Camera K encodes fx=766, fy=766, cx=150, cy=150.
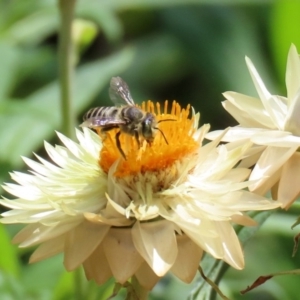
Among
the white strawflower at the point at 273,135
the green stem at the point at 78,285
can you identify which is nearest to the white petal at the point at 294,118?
the white strawflower at the point at 273,135

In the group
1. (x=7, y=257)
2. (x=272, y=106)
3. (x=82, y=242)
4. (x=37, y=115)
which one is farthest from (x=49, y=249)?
(x=37, y=115)

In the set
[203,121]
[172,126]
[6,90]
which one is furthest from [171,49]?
[172,126]

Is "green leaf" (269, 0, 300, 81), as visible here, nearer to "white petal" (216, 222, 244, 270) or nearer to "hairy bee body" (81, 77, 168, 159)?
"hairy bee body" (81, 77, 168, 159)

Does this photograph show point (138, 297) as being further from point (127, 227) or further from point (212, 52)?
point (212, 52)

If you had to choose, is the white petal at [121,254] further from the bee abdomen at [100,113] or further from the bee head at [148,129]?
the bee abdomen at [100,113]

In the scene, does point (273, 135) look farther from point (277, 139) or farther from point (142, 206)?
point (142, 206)

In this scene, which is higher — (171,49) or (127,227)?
(127,227)

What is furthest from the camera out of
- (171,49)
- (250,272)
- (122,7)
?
(171,49)

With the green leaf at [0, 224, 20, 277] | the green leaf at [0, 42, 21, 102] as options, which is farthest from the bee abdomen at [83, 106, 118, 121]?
the green leaf at [0, 42, 21, 102]
